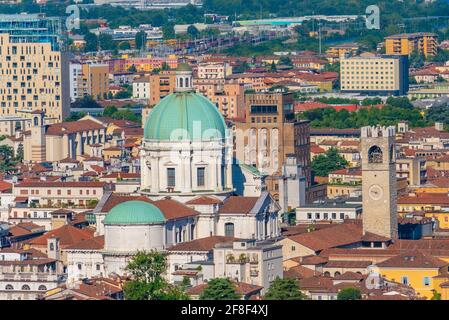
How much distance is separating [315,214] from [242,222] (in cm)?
825

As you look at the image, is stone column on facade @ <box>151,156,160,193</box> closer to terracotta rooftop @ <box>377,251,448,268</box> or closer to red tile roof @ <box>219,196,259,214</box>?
red tile roof @ <box>219,196,259,214</box>

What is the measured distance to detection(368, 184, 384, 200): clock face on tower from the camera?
130 ft

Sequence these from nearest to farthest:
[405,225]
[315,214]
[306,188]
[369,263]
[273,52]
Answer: [369,263] → [405,225] → [315,214] → [306,188] → [273,52]

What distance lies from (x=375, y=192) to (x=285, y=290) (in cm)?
1329

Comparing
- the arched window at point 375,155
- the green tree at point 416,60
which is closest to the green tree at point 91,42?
the green tree at point 416,60

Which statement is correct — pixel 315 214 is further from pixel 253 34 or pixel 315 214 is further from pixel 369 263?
pixel 253 34

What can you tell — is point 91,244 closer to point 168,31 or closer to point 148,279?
point 148,279

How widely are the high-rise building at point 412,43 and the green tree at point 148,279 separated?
100640mm

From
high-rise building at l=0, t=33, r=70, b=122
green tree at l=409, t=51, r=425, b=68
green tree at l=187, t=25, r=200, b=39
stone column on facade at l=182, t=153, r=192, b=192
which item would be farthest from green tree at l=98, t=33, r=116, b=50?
stone column on facade at l=182, t=153, r=192, b=192

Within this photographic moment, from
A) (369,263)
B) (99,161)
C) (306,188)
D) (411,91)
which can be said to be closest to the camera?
(369,263)

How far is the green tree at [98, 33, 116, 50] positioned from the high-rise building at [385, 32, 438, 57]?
914 inches

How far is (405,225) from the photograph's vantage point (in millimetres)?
42000

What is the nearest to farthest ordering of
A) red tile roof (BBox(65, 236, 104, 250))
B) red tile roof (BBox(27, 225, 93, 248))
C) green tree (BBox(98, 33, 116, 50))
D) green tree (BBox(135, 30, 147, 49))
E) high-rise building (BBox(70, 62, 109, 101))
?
red tile roof (BBox(65, 236, 104, 250)) < red tile roof (BBox(27, 225, 93, 248)) < high-rise building (BBox(70, 62, 109, 101)) < green tree (BBox(98, 33, 116, 50)) < green tree (BBox(135, 30, 147, 49))
